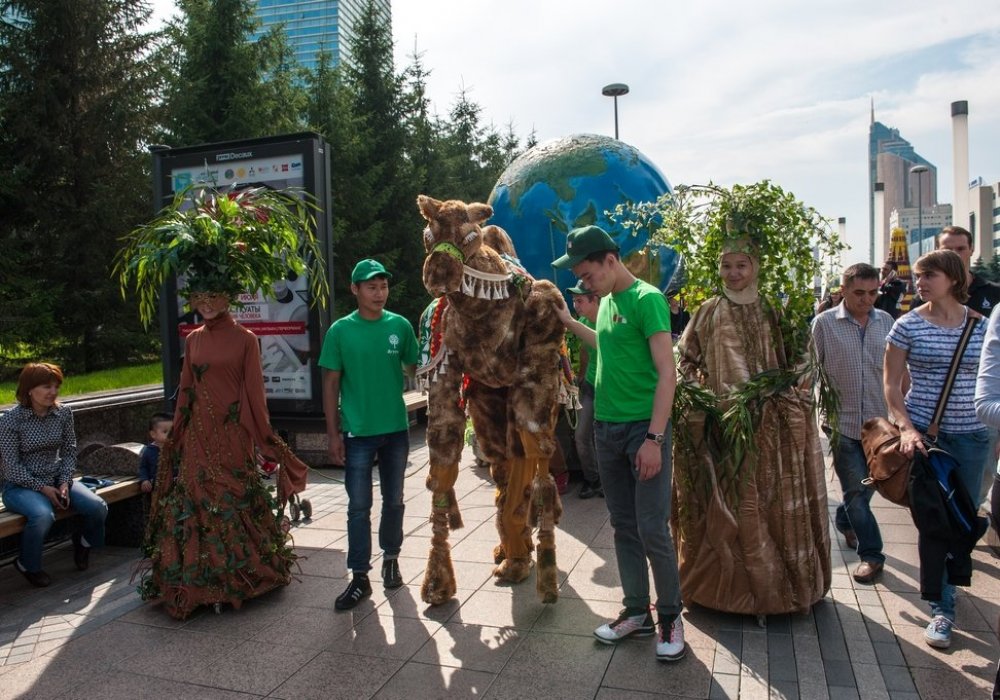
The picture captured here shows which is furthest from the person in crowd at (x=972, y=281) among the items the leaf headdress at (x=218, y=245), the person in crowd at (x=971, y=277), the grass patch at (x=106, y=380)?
the grass patch at (x=106, y=380)

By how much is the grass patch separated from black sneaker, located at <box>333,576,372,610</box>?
6.24 meters

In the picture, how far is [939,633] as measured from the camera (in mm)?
3477

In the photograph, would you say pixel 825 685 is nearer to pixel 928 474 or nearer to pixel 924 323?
pixel 928 474

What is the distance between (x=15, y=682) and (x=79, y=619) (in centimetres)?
77

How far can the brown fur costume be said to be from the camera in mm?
4094

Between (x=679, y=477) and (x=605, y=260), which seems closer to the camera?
(x=605, y=260)

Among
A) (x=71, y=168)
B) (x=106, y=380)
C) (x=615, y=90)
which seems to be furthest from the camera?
(x=615, y=90)

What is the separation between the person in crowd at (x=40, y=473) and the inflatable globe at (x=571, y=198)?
4.03m

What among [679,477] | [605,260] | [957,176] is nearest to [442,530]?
[679,477]

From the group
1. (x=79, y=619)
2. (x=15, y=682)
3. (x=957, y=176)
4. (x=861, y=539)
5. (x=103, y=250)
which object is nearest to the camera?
(x=15, y=682)

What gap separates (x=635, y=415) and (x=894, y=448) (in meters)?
1.31

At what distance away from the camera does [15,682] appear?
11.3 feet

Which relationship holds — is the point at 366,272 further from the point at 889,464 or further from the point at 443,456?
the point at 889,464

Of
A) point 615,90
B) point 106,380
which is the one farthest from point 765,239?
point 615,90
